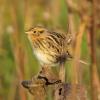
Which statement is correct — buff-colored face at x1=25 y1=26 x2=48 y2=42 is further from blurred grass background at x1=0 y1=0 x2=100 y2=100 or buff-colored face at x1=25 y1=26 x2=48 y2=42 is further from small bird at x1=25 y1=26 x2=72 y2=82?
blurred grass background at x1=0 y1=0 x2=100 y2=100

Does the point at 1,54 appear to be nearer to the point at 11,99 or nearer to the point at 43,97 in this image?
the point at 11,99

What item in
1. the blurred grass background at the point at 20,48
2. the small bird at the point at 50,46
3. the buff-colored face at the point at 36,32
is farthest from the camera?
the blurred grass background at the point at 20,48

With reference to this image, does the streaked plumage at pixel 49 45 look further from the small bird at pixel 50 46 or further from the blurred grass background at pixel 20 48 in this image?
the blurred grass background at pixel 20 48

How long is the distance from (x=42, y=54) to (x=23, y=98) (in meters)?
0.64

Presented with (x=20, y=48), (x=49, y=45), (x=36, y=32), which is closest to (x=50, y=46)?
(x=49, y=45)

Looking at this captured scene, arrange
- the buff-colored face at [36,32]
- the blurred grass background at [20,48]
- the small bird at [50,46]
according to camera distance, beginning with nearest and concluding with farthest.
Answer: the small bird at [50,46]
the buff-colored face at [36,32]
the blurred grass background at [20,48]

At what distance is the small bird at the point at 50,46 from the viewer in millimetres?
2961

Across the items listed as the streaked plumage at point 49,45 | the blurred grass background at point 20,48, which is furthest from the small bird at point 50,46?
the blurred grass background at point 20,48

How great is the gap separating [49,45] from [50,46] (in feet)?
0.09

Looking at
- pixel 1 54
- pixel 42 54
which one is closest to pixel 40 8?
pixel 1 54

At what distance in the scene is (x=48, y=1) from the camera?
8.39 m

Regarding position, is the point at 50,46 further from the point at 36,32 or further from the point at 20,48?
the point at 20,48

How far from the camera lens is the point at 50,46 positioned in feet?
10.3

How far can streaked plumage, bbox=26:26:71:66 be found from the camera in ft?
9.73
